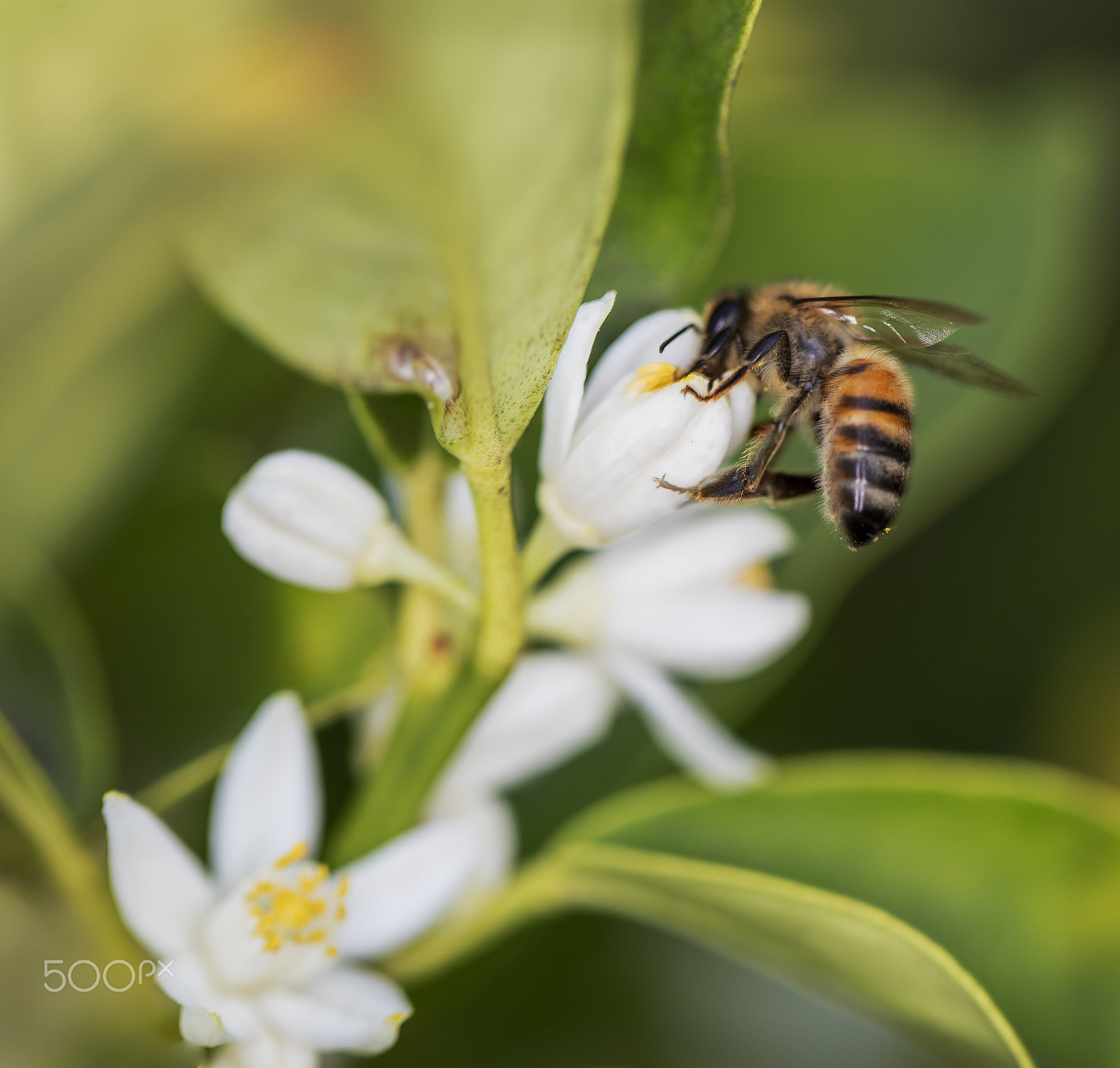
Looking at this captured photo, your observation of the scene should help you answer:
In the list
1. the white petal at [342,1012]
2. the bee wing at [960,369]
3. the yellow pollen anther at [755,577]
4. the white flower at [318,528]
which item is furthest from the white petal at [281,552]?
the bee wing at [960,369]

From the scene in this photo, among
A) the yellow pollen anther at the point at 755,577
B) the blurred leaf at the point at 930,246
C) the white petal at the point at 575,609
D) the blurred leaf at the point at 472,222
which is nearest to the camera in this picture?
the blurred leaf at the point at 472,222

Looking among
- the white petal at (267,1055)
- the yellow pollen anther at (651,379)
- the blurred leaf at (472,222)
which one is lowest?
the white petal at (267,1055)

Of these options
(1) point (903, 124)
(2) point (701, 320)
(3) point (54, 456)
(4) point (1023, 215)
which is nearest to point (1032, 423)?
(4) point (1023, 215)

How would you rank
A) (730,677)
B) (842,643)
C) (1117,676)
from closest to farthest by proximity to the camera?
1. (730,677)
2. (842,643)
3. (1117,676)

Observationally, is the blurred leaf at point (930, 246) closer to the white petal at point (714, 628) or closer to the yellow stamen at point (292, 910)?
the white petal at point (714, 628)

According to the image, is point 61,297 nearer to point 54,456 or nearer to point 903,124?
point 54,456

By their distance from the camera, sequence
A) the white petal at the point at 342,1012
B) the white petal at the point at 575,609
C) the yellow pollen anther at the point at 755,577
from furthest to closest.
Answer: the yellow pollen anther at the point at 755,577 → the white petal at the point at 575,609 → the white petal at the point at 342,1012

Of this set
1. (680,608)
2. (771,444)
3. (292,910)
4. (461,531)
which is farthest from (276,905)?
(771,444)

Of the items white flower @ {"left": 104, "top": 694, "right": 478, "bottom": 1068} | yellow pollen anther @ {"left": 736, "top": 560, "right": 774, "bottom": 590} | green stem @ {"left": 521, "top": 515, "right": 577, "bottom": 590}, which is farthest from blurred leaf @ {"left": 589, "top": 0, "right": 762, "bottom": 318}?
white flower @ {"left": 104, "top": 694, "right": 478, "bottom": 1068}
